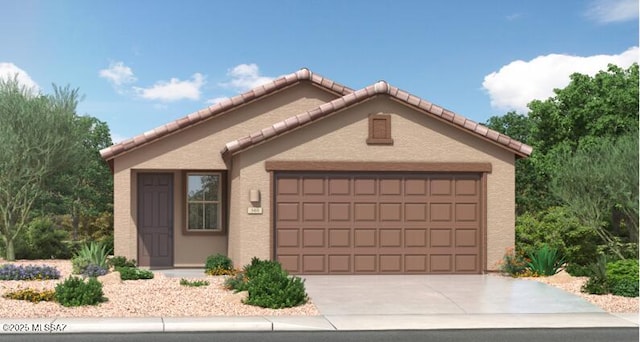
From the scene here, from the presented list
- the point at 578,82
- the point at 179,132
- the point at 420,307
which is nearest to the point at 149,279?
the point at 179,132

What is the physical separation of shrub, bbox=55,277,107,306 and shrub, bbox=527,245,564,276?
1077 cm

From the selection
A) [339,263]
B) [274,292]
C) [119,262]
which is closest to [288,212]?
[339,263]

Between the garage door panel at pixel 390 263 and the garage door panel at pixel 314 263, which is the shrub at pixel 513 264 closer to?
the garage door panel at pixel 390 263

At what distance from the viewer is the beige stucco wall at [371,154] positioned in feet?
69.6

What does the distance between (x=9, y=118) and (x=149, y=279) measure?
971 centimetres

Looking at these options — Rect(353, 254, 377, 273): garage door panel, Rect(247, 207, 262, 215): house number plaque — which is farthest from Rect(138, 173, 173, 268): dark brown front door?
Rect(353, 254, 377, 273): garage door panel

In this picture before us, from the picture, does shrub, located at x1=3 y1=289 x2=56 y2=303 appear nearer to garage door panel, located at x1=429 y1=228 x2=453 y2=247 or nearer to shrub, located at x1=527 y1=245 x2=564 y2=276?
garage door panel, located at x1=429 y1=228 x2=453 y2=247

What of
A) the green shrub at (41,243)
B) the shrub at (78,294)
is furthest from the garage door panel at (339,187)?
the green shrub at (41,243)

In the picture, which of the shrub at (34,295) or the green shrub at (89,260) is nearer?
the shrub at (34,295)

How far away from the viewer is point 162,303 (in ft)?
52.6

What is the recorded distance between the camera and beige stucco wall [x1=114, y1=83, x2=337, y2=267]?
2323cm

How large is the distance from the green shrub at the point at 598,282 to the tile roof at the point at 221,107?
984cm

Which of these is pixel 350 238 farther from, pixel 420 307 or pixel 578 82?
pixel 578 82

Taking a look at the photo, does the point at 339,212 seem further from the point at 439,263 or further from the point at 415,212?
the point at 439,263
